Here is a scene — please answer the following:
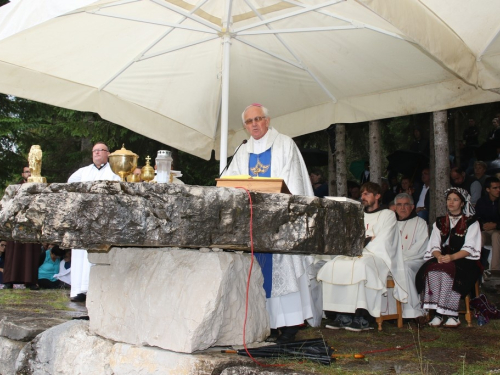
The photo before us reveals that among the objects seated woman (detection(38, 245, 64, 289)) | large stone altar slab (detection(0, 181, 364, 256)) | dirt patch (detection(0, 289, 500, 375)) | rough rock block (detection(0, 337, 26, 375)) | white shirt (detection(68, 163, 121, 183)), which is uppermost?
white shirt (detection(68, 163, 121, 183))

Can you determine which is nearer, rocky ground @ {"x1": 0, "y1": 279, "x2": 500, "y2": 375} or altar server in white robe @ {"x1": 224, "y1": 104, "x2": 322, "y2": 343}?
rocky ground @ {"x1": 0, "y1": 279, "x2": 500, "y2": 375}

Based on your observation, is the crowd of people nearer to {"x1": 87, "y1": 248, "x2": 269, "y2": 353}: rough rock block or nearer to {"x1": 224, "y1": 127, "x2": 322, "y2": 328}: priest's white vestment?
{"x1": 224, "y1": 127, "x2": 322, "y2": 328}: priest's white vestment

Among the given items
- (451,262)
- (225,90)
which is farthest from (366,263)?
(225,90)

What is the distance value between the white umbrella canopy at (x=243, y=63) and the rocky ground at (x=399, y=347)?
2077 millimetres

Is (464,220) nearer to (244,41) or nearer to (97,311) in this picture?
(244,41)

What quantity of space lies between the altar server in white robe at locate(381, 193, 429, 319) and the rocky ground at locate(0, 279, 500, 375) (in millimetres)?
204

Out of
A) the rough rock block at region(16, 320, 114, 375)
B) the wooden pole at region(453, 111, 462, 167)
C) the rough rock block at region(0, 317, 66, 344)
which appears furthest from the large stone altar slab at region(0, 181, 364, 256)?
the wooden pole at region(453, 111, 462, 167)

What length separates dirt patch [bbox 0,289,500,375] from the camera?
12.7ft

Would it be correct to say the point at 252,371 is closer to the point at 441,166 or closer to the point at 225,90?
the point at 225,90

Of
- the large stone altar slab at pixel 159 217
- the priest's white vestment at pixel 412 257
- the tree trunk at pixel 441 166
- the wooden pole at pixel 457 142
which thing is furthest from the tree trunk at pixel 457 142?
the large stone altar slab at pixel 159 217

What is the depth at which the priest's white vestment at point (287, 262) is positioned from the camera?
16.5 ft

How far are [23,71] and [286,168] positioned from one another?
287cm

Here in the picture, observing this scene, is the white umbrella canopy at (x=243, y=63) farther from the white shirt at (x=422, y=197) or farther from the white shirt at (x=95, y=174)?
the white shirt at (x=422, y=197)

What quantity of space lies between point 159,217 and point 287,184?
201 centimetres
